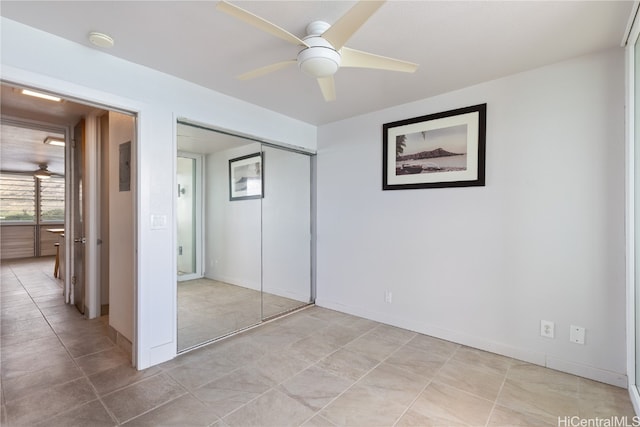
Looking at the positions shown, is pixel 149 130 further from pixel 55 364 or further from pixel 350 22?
pixel 55 364

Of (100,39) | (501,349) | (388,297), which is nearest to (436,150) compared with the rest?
(388,297)

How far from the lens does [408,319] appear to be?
3.18 meters

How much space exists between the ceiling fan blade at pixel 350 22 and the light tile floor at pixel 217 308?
235 cm

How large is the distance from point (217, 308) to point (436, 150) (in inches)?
115

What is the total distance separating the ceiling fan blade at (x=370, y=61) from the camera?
5.61 feet

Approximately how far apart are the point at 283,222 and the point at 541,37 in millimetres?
3121

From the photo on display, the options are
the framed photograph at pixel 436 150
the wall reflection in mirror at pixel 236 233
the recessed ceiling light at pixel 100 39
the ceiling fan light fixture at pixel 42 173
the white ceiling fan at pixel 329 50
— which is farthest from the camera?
the ceiling fan light fixture at pixel 42 173

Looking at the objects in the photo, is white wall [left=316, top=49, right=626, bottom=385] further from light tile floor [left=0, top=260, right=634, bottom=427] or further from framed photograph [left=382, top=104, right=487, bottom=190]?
light tile floor [left=0, top=260, right=634, bottom=427]

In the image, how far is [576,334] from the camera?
2273 mm

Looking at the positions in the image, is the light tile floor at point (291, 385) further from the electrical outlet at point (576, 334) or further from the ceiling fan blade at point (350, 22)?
the ceiling fan blade at point (350, 22)

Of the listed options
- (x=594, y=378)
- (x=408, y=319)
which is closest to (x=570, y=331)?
(x=594, y=378)

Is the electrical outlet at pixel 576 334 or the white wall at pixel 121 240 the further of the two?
the white wall at pixel 121 240

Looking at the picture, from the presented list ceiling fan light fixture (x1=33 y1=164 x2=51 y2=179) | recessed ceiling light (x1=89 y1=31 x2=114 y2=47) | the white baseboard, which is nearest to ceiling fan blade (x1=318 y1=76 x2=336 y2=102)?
recessed ceiling light (x1=89 y1=31 x2=114 y2=47)

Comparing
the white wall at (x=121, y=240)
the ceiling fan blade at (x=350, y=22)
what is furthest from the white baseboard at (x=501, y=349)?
the ceiling fan blade at (x=350, y=22)
